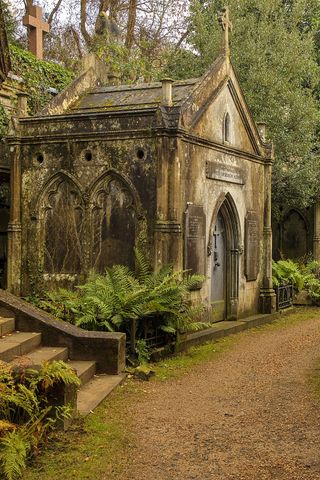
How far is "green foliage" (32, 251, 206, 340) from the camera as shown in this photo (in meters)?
9.15

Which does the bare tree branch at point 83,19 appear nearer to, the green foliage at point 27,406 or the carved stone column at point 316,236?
the carved stone column at point 316,236

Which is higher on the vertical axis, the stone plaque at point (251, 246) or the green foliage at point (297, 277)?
the stone plaque at point (251, 246)

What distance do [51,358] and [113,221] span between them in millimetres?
4222

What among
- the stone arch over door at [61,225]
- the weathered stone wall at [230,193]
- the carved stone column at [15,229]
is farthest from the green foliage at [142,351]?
the carved stone column at [15,229]

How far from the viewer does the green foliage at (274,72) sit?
58.1 feet

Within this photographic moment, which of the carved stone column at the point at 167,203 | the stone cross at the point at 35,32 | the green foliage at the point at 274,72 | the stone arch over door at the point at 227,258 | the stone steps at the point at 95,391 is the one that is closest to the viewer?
the stone steps at the point at 95,391

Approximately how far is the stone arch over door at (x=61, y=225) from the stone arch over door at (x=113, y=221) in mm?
304

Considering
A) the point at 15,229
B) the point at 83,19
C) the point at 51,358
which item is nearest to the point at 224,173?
the point at 15,229

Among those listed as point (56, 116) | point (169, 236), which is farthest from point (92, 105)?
point (169, 236)

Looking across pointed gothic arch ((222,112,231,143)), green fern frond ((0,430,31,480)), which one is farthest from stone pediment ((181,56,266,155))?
green fern frond ((0,430,31,480))

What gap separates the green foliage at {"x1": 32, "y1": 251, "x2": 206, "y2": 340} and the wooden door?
8.11ft

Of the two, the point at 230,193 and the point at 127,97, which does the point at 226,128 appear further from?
the point at 127,97

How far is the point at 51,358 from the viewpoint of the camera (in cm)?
752

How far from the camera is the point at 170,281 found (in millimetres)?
10242
